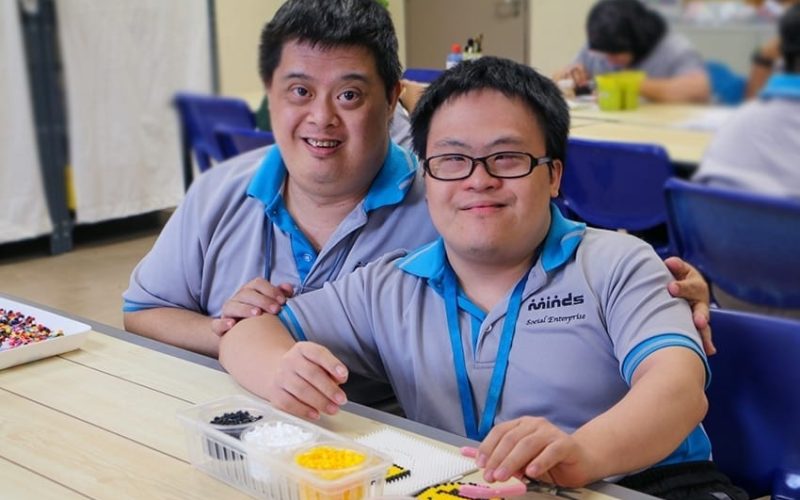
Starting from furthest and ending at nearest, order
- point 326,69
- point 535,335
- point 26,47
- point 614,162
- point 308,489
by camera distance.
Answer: point 26,47 → point 614,162 → point 326,69 → point 535,335 → point 308,489

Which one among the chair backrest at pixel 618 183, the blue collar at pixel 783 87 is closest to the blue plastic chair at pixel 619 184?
the chair backrest at pixel 618 183

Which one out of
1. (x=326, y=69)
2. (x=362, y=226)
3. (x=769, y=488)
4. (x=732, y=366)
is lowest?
(x=769, y=488)

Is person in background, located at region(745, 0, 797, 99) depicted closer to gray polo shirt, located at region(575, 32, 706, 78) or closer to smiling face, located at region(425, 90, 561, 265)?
gray polo shirt, located at region(575, 32, 706, 78)

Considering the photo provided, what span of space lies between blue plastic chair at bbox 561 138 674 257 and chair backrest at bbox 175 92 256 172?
98cm

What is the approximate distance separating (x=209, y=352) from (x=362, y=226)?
0.99 ft

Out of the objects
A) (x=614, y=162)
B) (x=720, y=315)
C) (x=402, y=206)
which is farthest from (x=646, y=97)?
(x=720, y=315)

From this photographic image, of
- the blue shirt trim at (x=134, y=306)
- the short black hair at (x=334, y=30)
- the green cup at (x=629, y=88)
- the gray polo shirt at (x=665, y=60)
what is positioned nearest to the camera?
the short black hair at (x=334, y=30)

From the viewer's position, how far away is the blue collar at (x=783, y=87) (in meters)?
1.93

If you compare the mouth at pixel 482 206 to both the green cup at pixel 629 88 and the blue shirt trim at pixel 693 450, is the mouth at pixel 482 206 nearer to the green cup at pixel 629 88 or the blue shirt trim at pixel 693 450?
the blue shirt trim at pixel 693 450

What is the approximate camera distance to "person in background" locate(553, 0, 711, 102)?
225 centimetres

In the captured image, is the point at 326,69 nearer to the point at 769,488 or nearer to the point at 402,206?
the point at 402,206

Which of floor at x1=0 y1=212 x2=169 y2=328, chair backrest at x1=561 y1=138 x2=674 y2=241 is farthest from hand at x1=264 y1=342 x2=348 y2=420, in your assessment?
floor at x1=0 y1=212 x2=169 y2=328

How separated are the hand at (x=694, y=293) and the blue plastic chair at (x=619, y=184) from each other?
1.18 meters

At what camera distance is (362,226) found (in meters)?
1.55
